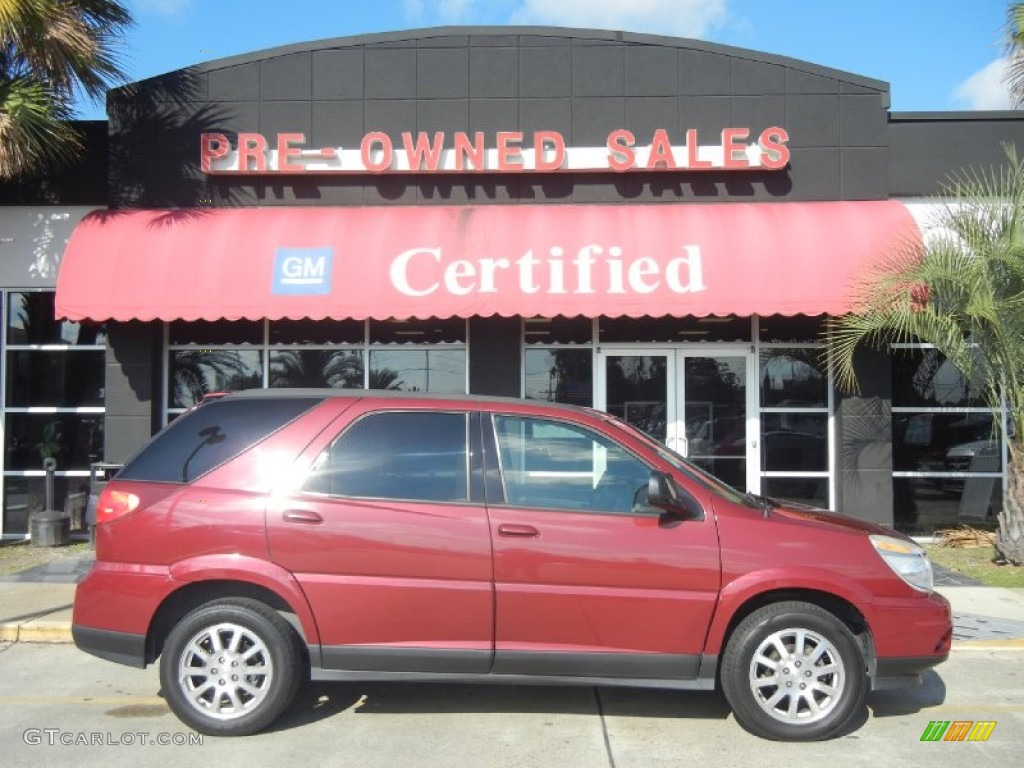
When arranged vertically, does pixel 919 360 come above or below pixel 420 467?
above

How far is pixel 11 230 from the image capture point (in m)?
11.3

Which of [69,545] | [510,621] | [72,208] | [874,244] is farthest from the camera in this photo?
[72,208]

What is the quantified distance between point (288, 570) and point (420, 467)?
3.01 feet

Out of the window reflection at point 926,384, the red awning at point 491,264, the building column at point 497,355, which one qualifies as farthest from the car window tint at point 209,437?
the window reflection at point 926,384

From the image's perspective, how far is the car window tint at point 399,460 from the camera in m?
4.85

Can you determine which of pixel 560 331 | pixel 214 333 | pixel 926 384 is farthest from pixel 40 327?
pixel 926 384

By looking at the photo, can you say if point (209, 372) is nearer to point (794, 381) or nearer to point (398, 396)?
point (398, 396)

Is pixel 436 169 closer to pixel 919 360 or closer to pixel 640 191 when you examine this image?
pixel 640 191

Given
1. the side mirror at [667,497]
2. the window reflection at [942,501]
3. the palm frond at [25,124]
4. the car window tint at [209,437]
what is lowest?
the window reflection at [942,501]

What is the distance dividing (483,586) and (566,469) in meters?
0.84

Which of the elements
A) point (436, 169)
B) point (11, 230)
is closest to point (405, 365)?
point (436, 169)

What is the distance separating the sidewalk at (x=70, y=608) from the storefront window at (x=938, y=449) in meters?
1.98

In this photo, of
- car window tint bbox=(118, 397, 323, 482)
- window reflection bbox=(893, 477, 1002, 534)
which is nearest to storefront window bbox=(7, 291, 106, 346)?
car window tint bbox=(118, 397, 323, 482)

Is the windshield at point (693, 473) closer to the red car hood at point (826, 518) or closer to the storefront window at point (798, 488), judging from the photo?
the red car hood at point (826, 518)
